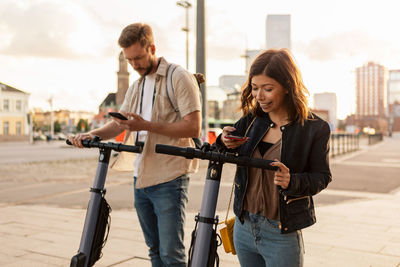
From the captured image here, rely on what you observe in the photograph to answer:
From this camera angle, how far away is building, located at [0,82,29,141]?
72562mm

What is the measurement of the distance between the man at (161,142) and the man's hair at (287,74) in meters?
0.79

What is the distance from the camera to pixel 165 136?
296 cm

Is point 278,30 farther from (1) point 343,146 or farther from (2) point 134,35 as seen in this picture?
(1) point 343,146

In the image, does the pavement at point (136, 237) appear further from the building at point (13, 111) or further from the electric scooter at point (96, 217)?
the building at point (13, 111)

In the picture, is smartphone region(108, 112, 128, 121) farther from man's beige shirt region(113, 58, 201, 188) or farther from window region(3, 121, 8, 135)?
window region(3, 121, 8, 135)

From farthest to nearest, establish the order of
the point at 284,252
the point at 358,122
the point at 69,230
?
the point at 358,122 → the point at 69,230 → the point at 284,252

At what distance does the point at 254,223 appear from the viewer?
2.18m

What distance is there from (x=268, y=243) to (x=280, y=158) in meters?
0.39

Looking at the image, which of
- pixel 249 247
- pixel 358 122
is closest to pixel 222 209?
pixel 249 247

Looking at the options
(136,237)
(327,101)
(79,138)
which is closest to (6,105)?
(327,101)

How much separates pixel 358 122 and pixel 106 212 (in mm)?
154766

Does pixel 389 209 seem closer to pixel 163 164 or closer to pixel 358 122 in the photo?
pixel 163 164

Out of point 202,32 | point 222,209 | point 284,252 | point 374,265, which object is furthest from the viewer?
point 202,32

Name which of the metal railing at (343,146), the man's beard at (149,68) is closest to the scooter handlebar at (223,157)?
the man's beard at (149,68)
